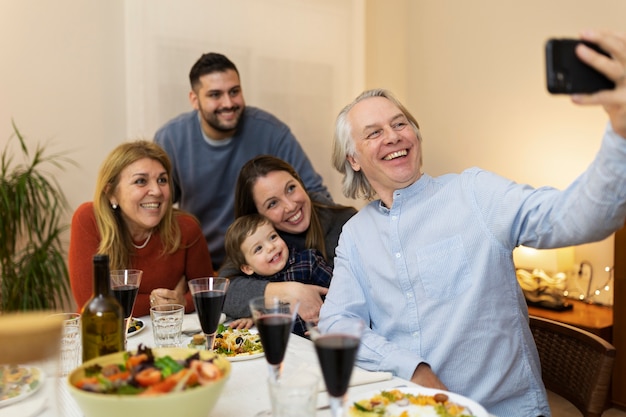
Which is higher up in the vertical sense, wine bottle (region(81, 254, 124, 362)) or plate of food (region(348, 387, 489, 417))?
wine bottle (region(81, 254, 124, 362))

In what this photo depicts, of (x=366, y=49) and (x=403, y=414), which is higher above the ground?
(x=366, y=49)

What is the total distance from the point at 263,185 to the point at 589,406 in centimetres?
142

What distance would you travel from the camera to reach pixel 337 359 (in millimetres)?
1034

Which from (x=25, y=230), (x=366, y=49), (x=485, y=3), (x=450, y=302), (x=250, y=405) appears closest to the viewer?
(x=250, y=405)

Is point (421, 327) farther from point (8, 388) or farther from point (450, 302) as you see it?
point (8, 388)

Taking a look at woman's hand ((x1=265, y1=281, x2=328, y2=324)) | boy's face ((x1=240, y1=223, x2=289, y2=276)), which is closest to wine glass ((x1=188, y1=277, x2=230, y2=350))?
woman's hand ((x1=265, y1=281, x2=328, y2=324))

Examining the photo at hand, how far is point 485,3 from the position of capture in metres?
4.50

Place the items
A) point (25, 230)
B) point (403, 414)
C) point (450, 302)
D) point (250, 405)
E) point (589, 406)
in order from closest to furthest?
point (403, 414) → point (250, 405) → point (589, 406) → point (450, 302) → point (25, 230)

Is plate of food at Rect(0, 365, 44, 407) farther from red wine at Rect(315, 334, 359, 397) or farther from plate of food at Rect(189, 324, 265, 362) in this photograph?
red wine at Rect(315, 334, 359, 397)

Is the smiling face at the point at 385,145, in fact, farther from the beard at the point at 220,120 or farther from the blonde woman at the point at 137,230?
the beard at the point at 220,120

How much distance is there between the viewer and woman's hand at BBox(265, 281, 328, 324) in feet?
6.98

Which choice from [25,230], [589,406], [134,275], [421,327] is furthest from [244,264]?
[25,230]

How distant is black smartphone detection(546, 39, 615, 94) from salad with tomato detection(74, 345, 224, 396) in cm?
76

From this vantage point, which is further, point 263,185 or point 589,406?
point 263,185
